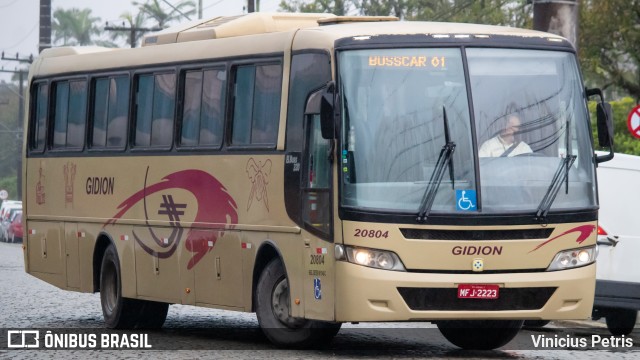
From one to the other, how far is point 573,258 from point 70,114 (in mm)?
7985

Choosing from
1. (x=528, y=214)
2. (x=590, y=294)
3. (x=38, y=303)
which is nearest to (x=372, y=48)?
(x=528, y=214)

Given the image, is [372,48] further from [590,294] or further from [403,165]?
[590,294]

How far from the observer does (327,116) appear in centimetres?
1363

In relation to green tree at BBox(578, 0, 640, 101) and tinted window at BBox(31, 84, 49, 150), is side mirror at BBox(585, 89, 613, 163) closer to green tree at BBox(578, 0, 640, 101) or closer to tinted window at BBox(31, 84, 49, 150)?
tinted window at BBox(31, 84, 49, 150)

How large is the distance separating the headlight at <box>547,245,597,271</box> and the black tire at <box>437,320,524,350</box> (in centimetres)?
105

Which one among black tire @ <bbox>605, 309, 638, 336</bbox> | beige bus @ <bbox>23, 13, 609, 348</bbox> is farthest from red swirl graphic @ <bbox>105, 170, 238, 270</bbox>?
black tire @ <bbox>605, 309, 638, 336</bbox>

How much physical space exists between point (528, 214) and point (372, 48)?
193cm

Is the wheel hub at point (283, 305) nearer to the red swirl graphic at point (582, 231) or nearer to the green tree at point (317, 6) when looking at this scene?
the red swirl graphic at point (582, 231)

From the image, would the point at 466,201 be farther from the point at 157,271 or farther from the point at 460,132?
the point at 157,271

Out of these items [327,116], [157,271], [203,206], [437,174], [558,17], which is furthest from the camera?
[558,17]

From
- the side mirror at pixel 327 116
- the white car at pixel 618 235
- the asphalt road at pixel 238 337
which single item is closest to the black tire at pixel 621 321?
the asphalt road at pixel 238 337

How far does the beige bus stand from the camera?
13.4m

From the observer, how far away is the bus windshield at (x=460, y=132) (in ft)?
44.4

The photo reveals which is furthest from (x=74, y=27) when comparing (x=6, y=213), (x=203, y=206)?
(x=203, y=206)
